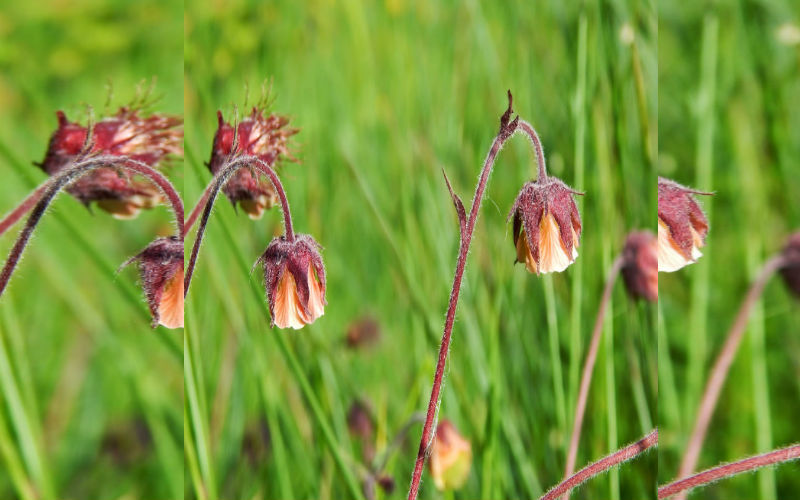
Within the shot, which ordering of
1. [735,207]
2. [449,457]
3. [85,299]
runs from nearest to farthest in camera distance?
[449,457] < [735,207] < [85,299]

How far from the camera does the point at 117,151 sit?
62cm

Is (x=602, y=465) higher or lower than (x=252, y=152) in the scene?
lower

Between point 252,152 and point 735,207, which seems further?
point 735,207

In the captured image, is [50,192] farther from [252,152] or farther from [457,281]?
[457,281]

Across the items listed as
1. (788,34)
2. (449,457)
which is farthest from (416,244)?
(788,34)

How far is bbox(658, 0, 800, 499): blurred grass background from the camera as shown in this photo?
0.82 m

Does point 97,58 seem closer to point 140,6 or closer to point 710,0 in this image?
point 140,6

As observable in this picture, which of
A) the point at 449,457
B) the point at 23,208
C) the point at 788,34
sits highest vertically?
the point at 788,34

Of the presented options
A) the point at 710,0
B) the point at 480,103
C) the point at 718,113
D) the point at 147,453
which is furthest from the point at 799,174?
the point at 147,453

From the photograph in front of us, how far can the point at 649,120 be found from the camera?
62cm

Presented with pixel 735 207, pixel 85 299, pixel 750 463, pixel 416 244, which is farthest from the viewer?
pixel 85 299

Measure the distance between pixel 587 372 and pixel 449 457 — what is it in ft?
0.54

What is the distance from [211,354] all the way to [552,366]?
0.43 metres

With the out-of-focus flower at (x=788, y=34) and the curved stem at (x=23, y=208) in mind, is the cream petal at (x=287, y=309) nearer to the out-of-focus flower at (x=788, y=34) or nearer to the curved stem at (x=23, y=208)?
the curved stem at (x=23, y=208)
